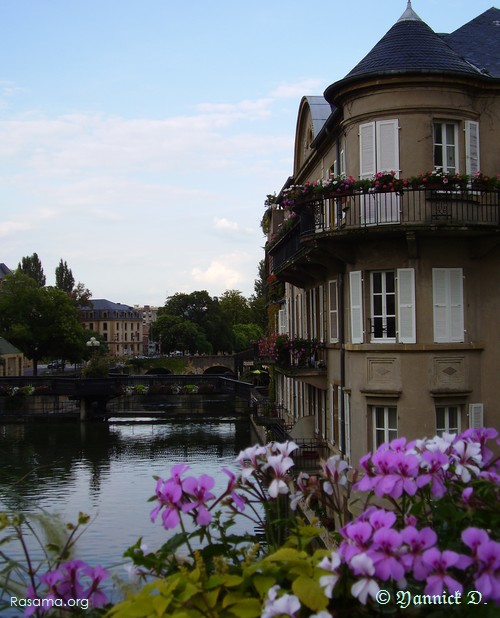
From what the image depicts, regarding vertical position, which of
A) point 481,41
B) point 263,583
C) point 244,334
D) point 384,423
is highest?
point 481,41

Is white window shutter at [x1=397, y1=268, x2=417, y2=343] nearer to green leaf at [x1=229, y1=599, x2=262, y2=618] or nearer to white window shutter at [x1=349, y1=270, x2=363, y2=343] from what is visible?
white window shutter at [x1=349, y1=270, x2=363, y2=343]

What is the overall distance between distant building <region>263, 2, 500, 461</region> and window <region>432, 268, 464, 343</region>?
0.03 metres

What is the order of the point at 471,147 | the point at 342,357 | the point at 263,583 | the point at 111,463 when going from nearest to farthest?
the point at 263,583, the point at 471,147, the point at 342,357, the point at 111,463

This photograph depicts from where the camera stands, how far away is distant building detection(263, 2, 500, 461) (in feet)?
52.5

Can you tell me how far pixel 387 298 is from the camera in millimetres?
16922

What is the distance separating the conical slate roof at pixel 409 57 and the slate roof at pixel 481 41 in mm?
639

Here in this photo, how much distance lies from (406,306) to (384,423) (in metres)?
2.57

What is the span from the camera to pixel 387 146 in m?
16.5

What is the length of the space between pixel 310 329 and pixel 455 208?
10.1 m

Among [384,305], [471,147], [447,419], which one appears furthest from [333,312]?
[471,147]

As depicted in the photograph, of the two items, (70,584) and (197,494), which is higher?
(197,494)

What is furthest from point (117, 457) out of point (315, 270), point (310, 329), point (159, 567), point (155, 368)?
point (155, 368)

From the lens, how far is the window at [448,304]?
16484mm

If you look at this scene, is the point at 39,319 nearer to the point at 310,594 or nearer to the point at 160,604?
the point at 160,604
